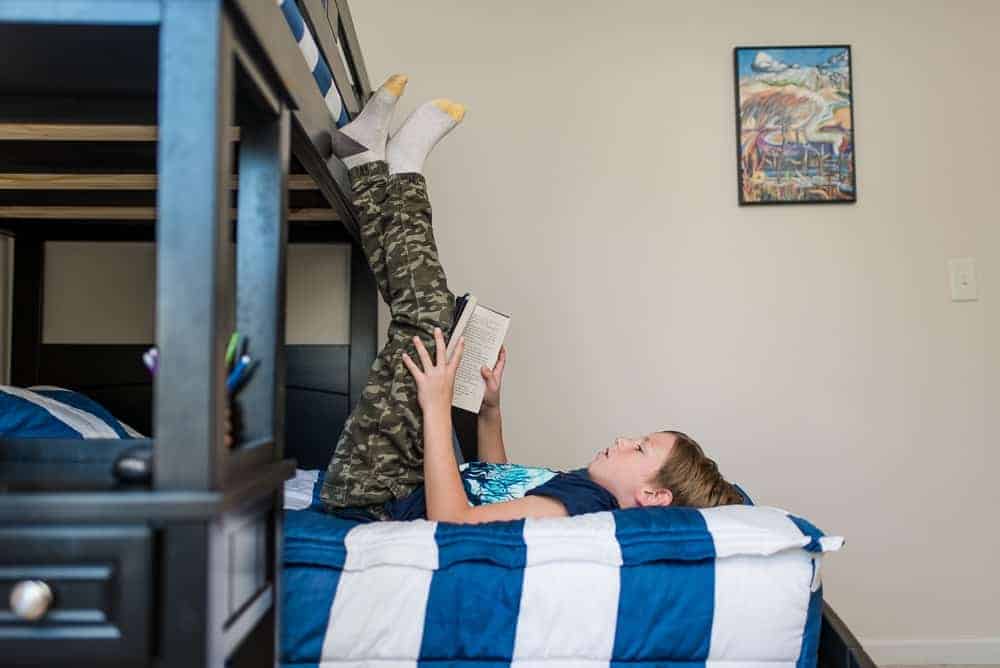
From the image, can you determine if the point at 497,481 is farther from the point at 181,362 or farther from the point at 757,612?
the point at 181,362

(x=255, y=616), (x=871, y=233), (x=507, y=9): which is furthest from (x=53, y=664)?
(x=871, y=233)

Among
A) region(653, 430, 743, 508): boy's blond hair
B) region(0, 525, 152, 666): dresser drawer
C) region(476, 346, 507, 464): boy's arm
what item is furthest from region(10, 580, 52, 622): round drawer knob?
region(476, 346, 507, 464): boy's arm

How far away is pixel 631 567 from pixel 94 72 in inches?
35.1

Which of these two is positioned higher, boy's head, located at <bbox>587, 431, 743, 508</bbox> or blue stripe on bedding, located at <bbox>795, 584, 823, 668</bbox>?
boy's head, located at <bbox>587, 431, 743, 508</bbox>

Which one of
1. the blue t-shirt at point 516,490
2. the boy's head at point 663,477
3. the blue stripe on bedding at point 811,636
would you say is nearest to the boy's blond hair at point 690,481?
the boy's head at point 663,477

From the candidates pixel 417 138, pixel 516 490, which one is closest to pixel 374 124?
pixel 417 138

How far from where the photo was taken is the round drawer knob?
69 centimetres

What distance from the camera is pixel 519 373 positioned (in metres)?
2.35

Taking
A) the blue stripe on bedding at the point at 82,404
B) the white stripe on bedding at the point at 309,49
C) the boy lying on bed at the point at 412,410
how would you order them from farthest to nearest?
the blue stripe on bedding at the point at 82,404, the boy lying on bed at the point at 412,410, the white stripe on bedding at the point at 309,49

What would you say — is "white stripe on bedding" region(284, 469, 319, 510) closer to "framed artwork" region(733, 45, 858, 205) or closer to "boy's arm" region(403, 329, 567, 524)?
"boy's arm" region(403, 329, 567, 524)

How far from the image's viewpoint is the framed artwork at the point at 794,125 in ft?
7.68

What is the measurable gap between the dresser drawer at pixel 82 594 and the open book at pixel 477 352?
3.26 feet

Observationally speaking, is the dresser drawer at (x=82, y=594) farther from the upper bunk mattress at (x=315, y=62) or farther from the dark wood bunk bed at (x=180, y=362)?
the upper bunk mattress at (x=315, y=62)

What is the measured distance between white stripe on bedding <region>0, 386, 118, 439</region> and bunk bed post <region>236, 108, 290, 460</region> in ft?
3.22
